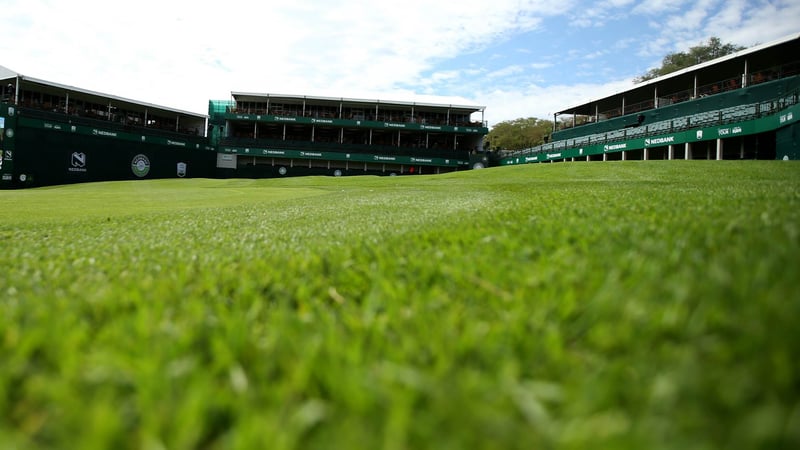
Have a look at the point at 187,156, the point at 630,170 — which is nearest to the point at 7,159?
the point at 187,156

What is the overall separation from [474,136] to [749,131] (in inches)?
1406

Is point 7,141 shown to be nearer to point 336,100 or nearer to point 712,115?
point 336,100

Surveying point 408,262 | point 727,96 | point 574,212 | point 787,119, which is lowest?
point 408,262

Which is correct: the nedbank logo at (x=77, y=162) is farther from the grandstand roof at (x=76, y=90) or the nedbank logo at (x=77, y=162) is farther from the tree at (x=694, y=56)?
the tree at (x=694, y=56)

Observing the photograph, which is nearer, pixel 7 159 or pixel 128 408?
pixel 128 408

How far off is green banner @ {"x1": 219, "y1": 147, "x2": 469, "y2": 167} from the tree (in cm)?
3587

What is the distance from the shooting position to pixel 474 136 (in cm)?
6284

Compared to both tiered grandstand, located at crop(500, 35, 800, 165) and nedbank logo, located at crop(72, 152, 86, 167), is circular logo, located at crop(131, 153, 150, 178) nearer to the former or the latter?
nedbank logo, located at crop(72, 152, 86, 167)

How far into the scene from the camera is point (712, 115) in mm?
34844

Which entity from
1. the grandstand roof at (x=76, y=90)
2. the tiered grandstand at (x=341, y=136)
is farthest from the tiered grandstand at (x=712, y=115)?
the grandstand roof at (x=76, y=90)

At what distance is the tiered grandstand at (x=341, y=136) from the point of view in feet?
181

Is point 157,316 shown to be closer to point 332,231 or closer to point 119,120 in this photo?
point 332,231

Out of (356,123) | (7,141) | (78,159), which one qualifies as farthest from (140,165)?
(356,123)

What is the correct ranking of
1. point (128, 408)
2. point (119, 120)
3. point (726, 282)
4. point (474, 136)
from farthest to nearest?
point (474, 136), point (119, 120), point (726, 282), point (128, 408)
